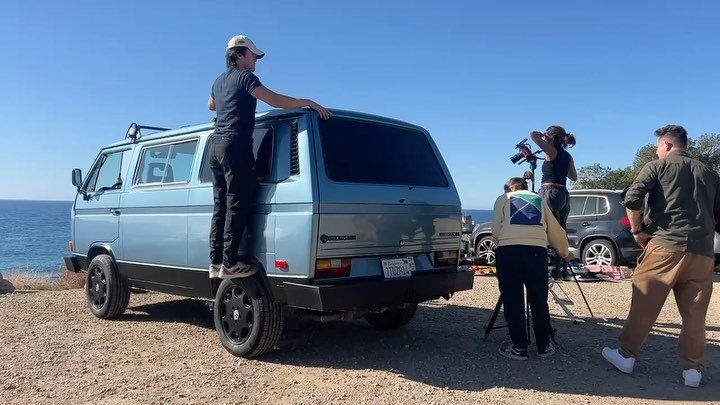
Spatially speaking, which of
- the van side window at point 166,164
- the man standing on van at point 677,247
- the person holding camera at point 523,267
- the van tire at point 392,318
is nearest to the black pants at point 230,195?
the van side window at point 166,164

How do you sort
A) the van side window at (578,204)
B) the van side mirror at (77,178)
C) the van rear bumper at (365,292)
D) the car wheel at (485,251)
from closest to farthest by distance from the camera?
the van rear bumper at (365,292) < the van side mirror at (77,178) < the van side window at (578,204) < the car wheel at (485,251)

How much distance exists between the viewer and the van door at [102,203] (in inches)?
260

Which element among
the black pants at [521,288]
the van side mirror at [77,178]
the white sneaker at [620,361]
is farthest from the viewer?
the van side mirror at [77,178]

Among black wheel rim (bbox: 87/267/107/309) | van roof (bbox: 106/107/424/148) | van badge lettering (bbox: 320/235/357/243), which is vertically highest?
van roof (bbox: 106/107/424/148)

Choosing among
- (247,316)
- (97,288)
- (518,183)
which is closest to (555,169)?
(518,183)

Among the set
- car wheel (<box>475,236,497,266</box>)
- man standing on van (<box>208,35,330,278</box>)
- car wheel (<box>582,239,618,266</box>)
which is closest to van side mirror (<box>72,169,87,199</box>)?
man standing on van (<box>208,35,330,278</box>)

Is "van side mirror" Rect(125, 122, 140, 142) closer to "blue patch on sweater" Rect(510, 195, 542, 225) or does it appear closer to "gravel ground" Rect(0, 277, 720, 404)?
"gravel ground" Rect(0, 277, 720, 404)

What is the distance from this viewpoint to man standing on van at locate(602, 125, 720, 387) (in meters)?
4.45

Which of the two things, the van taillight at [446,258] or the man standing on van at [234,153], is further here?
the van taillight at [446,258]

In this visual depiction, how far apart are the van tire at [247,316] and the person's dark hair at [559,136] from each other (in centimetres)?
380

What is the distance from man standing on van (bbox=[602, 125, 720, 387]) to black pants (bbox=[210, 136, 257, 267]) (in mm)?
3164

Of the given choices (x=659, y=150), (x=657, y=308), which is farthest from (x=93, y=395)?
(x=659, y=150)

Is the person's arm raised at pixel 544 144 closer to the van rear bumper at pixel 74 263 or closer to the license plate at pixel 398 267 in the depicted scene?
the license plate at pixel 398 267

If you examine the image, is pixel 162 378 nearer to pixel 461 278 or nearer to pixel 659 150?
pixel 461 278
